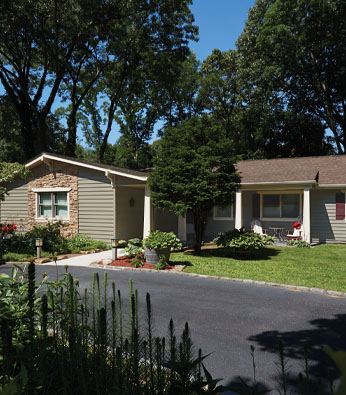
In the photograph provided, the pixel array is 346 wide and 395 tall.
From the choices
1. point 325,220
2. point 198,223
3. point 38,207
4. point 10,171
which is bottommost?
point 325,220

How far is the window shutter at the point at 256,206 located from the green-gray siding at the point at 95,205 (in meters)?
8.72

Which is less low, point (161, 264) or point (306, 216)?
point (306, 216)

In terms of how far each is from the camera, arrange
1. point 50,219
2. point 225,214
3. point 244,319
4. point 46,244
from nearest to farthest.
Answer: point 244,319
point 46,244
point 50,219
point 225,214

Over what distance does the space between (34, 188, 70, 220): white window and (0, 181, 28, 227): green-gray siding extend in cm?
93

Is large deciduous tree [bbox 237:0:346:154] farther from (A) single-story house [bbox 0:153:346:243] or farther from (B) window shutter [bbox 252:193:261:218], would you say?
(B) window shutter [bbox 252:193:261:218]

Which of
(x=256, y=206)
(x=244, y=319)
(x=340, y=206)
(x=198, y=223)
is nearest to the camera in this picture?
(x=244, y=319)

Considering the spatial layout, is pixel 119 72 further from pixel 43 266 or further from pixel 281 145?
pixel 43 266

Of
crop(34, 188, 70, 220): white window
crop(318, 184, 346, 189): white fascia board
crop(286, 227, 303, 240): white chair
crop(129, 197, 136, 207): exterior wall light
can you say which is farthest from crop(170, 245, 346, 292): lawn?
crop(34, 188, 70, 220): white window

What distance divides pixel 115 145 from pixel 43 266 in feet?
158

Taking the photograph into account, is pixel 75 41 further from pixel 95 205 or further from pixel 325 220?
pixel 325 220

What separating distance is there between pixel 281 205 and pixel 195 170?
8.52 metres

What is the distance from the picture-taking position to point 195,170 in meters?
12.8

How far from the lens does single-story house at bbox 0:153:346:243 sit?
652 inches

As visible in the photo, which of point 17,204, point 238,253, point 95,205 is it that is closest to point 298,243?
point 238,253
